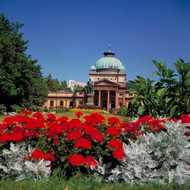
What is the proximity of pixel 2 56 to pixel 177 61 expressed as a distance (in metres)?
21.4

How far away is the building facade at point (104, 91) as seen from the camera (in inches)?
2223

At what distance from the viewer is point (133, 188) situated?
10.9 feet

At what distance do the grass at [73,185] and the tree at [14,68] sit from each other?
19946 mm

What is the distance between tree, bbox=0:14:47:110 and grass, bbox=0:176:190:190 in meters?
19.9

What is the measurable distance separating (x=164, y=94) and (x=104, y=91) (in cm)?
5188

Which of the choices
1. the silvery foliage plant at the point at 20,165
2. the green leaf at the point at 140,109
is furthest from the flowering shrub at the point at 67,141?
the green leaf at the point at 140,109

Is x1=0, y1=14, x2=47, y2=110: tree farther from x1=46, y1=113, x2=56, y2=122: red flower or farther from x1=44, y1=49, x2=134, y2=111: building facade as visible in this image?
x1=44, y1=49, x2=134, y2=111: building facade

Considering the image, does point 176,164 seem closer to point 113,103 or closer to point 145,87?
point 145,87

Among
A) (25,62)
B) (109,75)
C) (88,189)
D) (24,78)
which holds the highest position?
(109,75)

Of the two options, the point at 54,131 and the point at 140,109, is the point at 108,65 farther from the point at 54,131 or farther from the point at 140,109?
the point at 54,131

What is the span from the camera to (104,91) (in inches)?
2315

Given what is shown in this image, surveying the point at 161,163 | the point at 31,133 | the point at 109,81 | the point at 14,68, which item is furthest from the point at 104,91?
the point at 161,163

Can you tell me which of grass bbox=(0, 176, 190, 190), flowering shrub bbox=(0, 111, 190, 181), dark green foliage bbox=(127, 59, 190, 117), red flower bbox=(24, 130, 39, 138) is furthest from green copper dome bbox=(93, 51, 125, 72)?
grass bbox=(0, 176, 190, 190)

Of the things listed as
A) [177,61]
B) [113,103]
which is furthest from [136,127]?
[113,103]
